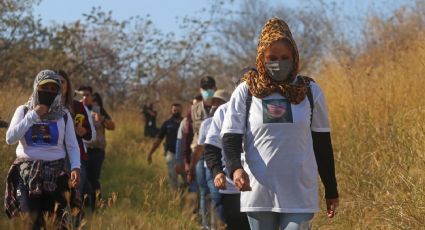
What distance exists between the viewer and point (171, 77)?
42438 millimetres

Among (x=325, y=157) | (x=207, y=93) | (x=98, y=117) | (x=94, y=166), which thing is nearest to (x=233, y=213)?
(x=325, y=157)

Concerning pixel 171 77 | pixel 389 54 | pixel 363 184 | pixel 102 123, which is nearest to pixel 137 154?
pixel 389 54

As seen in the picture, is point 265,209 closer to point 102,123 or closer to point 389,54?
point 102,123

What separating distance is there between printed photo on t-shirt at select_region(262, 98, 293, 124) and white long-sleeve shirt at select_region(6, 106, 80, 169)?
2.07m

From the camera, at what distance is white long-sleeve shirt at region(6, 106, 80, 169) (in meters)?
6.84

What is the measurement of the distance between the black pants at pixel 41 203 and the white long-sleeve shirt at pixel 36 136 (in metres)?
0.19

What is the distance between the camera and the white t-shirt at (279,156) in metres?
5.48

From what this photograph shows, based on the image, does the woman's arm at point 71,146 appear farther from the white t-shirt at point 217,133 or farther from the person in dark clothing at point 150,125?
the person in dark clothing at point 150,125

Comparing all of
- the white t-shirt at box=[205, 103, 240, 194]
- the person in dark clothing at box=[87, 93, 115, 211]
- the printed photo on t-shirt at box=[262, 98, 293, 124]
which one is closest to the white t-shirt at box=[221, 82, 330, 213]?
the printed photo on t-shirt at box=[262, 98, 293, 124]

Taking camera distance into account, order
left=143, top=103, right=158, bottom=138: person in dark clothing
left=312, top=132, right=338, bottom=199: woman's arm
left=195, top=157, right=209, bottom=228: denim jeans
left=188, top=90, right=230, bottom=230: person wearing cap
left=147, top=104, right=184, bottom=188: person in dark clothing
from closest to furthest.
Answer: left=312, top=132, right=338, bottom=199: woman's arm → left=188, top=90, right=230, bottom=230: person wearing cap → left=195, top=157, right=209, bottom=228: denim jeans → left=147, top=104, right=184, bottom=188: person in dark clothing → left=143, top=103, right=158, bottom=138: person in dark clothing

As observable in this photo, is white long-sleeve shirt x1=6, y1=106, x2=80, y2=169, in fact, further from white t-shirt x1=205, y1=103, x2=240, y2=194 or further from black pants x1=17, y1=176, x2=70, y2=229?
white t-shirt x1=205, y1=103, x2=240, y2=194

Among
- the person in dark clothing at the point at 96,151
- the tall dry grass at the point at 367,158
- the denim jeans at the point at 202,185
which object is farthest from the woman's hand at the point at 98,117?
the denim jeans at the point at 202,185

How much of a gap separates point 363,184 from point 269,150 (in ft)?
13.0

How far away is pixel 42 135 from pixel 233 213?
1720 mm
